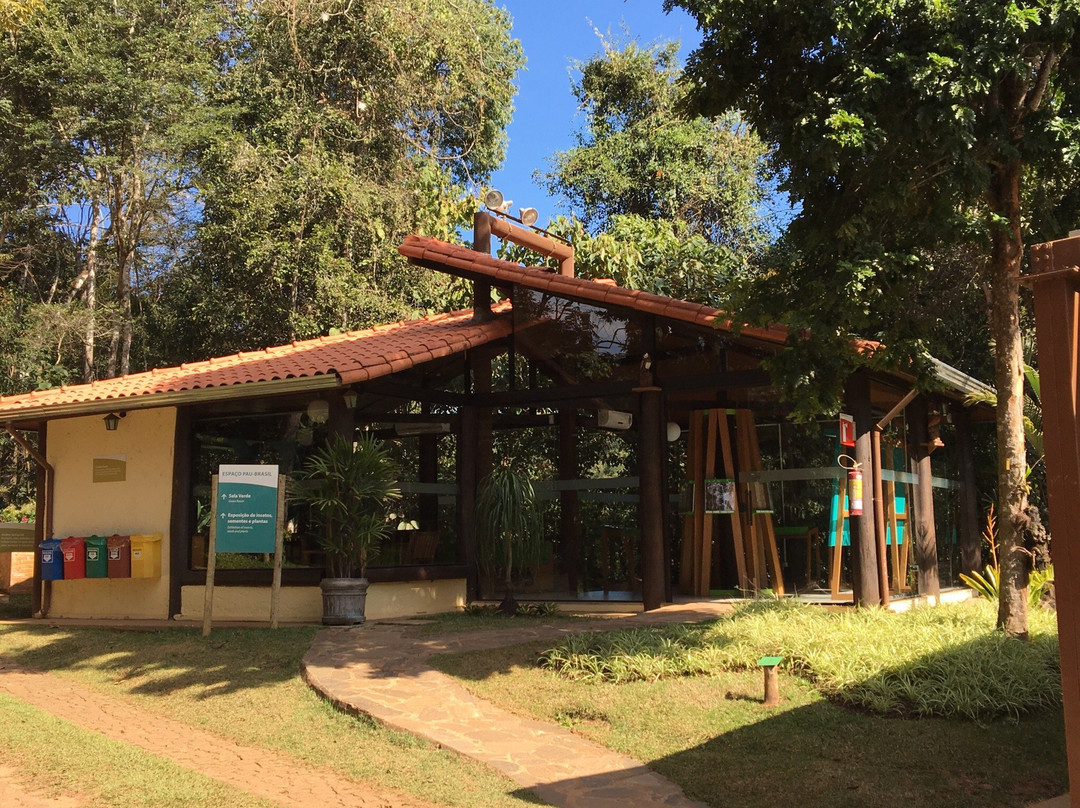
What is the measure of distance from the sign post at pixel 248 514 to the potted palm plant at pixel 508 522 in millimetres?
2117

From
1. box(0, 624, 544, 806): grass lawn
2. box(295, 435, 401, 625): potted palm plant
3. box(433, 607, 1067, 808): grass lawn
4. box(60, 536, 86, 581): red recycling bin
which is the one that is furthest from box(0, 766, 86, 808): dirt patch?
box(60, 536, 86, 581): red recycling bin

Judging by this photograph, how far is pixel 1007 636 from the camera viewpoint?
7.26 meters

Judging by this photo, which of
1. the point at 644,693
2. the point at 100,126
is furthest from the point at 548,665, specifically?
the point at 100,126

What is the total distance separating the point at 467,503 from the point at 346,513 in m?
1.84

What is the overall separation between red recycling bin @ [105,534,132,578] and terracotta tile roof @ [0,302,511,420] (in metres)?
1.49

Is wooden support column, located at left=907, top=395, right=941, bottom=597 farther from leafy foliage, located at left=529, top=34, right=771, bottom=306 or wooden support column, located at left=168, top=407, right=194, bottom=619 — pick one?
leafy foliage, located at left=529, top=34, right=771, bottom=306

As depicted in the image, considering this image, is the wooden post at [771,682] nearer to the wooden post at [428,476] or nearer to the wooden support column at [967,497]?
the wooden post at [428,476]

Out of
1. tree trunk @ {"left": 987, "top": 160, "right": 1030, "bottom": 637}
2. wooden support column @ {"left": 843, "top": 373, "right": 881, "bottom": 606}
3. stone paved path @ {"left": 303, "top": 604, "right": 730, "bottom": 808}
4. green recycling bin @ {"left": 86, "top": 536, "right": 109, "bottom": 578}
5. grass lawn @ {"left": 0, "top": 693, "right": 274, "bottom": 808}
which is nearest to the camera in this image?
grass lawn @ {"left": 0, "top": 693, "right": 274, "bottom": 808}

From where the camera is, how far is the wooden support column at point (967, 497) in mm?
13047

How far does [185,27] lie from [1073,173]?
18.8 meters

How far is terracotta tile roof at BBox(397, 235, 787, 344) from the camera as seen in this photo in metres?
9.70

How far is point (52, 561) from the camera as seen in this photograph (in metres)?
11.3

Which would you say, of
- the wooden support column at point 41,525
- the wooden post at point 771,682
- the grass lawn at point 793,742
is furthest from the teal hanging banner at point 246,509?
the wooden post at point 771,682

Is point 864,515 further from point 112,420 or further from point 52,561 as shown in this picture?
point 52,561
